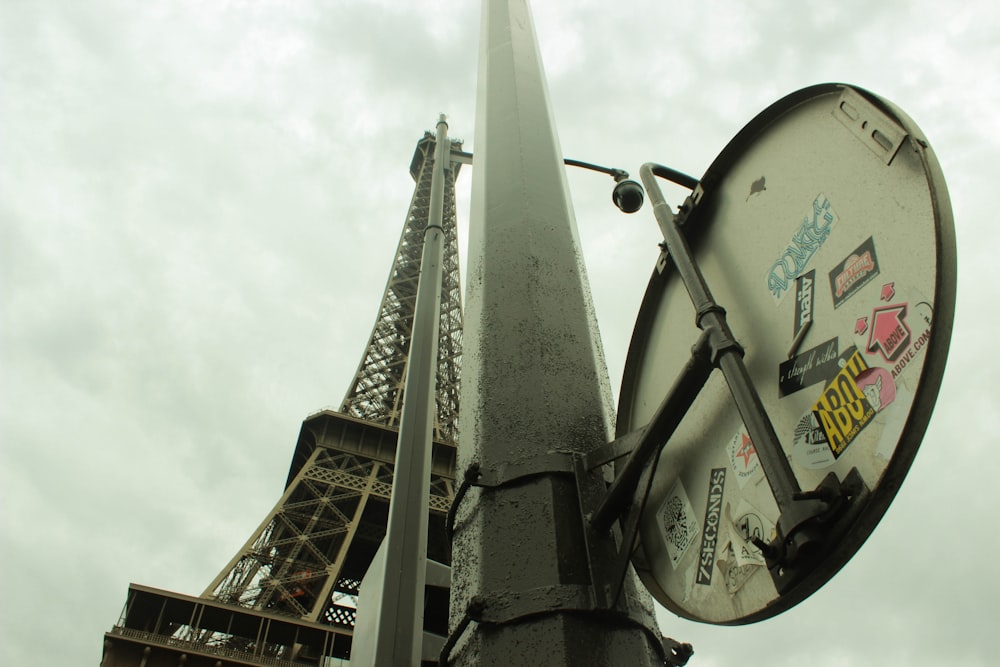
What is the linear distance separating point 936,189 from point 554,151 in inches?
54.8

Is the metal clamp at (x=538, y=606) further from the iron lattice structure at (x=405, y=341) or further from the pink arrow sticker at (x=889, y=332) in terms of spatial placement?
the iron lattice structure at (x=405, y=341)

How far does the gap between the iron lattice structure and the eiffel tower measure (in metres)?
0.13

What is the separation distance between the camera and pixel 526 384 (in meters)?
1.89

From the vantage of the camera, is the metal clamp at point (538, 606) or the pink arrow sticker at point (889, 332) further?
the metal clamp at point (538, 606)

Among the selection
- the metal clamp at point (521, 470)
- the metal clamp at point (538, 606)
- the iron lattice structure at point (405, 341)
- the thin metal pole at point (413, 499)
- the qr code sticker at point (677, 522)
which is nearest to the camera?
the metal clamp at point (538, 606)

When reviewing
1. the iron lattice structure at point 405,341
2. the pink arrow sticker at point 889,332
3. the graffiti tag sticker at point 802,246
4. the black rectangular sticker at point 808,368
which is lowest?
the pink arrow sticker at point 889,332

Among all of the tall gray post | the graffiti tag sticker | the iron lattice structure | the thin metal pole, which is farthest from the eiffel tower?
the graffiti tag sticker

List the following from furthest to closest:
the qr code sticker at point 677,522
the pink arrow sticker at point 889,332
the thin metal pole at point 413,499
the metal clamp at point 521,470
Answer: the thin metal pole at point 413,499 → the qr code sticker at point 677,522 → the metal clamp at point 521,470 → the pink arrow sticker at point 889,332

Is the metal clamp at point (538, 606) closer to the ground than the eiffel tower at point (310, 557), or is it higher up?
closer to the ground

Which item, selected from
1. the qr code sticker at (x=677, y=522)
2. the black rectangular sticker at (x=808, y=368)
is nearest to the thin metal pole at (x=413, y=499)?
the qr code sticker at (x=677, y=522)

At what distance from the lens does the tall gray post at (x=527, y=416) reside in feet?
4.94

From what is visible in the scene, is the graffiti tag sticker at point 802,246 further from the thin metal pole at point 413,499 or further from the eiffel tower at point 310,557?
the eiffel tower at point 310,557

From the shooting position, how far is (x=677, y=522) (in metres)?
1.94

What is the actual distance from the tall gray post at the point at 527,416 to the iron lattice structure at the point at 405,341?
1347 inches
